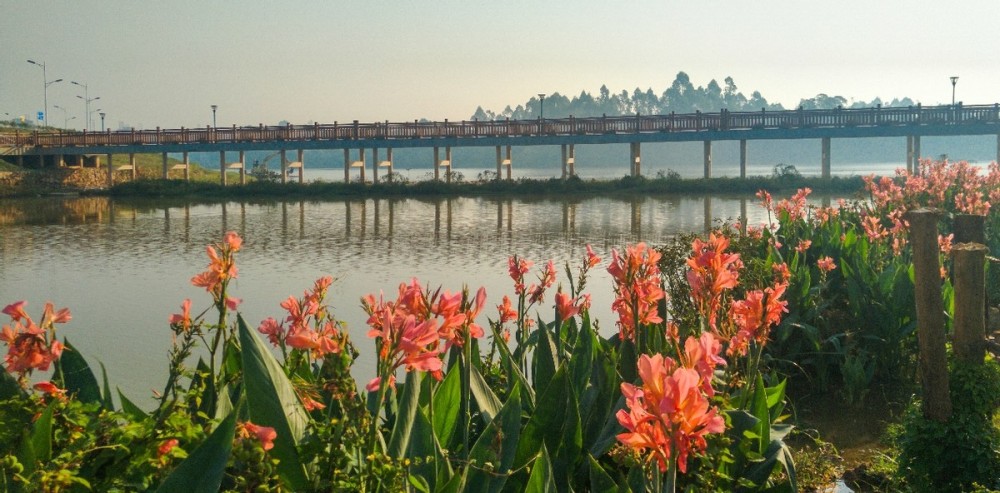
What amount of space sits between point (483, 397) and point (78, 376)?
4.87ft

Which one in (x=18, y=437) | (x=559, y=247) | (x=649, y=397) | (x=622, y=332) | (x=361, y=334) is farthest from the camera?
(x=559, y=247)

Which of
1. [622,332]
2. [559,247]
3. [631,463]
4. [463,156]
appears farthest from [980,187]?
[463,156]

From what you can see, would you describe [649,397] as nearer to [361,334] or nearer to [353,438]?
[353,438]

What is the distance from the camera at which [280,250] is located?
1838cm

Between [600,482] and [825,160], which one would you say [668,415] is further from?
[825,160]

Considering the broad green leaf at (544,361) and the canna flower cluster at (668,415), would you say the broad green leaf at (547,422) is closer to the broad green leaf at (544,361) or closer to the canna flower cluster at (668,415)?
the broad green leaf at (544,361)

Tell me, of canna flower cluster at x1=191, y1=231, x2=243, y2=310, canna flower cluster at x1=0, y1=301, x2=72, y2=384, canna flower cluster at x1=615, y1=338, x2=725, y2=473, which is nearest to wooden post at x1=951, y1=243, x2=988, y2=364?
canna flower cluster at x1=615, y1=338, x2=725, y2=473

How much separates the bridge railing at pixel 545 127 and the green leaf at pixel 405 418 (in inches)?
1461

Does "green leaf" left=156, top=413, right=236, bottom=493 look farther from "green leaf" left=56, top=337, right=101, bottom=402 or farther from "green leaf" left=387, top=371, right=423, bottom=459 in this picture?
"green leaf" left=56, top=337, right=101, bottom=402

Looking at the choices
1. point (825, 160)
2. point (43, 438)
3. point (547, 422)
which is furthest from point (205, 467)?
point (825, 160)

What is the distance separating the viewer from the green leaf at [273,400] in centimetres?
268

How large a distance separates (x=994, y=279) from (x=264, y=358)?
30.6 feet

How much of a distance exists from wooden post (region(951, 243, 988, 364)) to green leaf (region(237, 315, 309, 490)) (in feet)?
11.8

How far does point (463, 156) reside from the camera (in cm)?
19500
